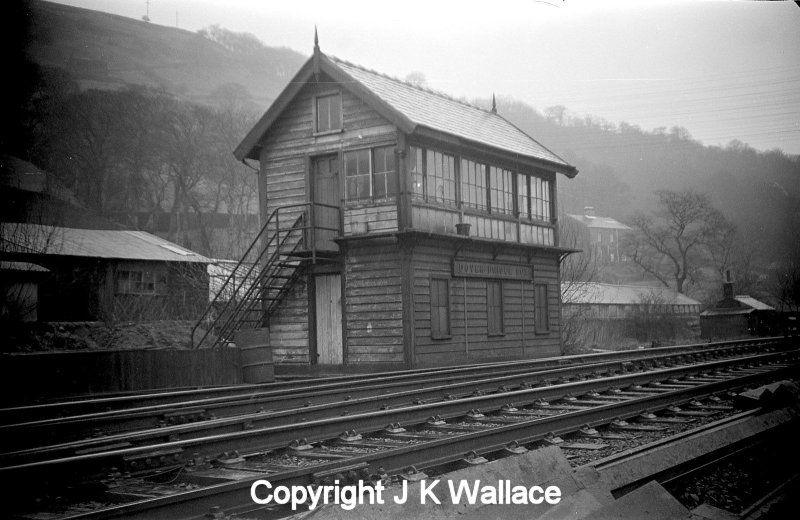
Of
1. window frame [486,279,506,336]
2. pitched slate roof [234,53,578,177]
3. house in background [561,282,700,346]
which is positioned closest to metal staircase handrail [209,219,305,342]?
pitched slate roof [234,53,578,177]

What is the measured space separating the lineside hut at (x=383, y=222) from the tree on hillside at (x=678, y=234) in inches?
298

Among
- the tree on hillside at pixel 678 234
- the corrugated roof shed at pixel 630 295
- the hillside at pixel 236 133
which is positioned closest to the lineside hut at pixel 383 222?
the hillside at pixel 236 133

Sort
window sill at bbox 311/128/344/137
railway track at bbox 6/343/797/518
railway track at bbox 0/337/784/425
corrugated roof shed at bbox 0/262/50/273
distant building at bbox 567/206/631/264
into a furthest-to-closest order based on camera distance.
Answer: distant building at bbox 567/206/631/264
corrugated roof shed at bbox 0/262/50/273
window sill at bbox 311/128/344/137
railway track at bbox 0/337/784/425
railway track at bbox 6/343/797/518

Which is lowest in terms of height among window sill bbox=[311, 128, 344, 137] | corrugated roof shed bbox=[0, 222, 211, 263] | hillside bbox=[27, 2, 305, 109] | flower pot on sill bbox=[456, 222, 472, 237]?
flower pot on sill bbox=[456, 222, 472, 237]

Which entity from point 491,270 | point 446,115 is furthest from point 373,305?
point 446,115

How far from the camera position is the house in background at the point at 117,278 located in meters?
25.8

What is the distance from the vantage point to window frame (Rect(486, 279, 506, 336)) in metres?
20.1

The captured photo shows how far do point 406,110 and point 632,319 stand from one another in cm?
2624

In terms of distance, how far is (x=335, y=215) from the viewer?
18359mm

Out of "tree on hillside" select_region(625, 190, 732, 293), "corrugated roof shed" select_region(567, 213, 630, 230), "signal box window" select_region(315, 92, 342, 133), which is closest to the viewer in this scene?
"signal box window" select_region(315, 92, 342, 133)

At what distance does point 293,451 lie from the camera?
666cm

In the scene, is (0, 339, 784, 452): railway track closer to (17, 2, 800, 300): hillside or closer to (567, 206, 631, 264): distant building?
(17, 2, 800, 300): hillside

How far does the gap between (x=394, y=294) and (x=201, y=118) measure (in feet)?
47.0

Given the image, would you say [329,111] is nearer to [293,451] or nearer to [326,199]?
[326,199]
